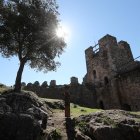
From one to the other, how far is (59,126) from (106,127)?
113 inches

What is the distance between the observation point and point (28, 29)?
858 inches

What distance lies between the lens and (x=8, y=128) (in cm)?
1099

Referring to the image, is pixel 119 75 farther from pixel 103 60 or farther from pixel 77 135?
pixel 77 135

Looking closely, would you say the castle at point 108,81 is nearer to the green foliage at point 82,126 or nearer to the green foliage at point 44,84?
the green foliage at point 44,84

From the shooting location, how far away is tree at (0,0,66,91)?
21547mm

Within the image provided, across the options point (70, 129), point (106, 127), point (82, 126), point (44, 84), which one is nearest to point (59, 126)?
point (70, 129)

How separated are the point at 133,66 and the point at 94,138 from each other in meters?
22.8

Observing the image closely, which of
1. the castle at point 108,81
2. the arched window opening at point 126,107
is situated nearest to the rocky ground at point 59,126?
the castle at point 108,81

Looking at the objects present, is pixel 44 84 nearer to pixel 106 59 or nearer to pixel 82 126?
pixel 106 59

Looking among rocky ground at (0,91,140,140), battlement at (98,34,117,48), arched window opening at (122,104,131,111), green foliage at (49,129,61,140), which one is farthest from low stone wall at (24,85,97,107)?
green foliage at (49,129,61,140)

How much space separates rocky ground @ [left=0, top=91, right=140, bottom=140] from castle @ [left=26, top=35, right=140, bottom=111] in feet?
52.4

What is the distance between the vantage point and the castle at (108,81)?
31.8 meters

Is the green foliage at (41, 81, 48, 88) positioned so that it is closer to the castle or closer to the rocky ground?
the castle

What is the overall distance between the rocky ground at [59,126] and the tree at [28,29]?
6.85 m
